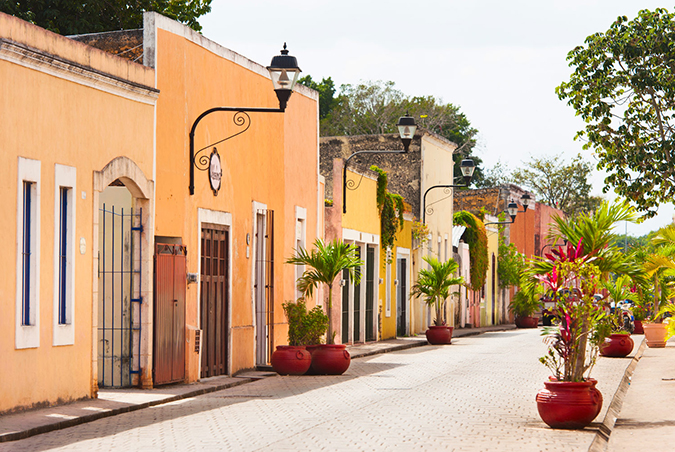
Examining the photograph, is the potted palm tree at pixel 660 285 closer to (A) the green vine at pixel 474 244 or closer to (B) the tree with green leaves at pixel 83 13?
(A) the green vine at pixel 474 244

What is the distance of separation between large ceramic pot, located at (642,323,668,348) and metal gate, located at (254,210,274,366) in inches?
542

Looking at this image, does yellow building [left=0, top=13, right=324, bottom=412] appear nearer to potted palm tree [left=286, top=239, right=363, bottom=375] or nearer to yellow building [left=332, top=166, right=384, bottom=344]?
potted palm tree [left=286, top=239, right=363, bottom=375]

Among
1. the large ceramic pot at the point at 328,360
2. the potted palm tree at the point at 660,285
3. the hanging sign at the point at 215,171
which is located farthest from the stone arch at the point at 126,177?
the potted palm tree at the point at 660,285

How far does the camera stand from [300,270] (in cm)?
2119

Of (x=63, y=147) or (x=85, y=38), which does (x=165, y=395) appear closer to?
(x=63, y=147)

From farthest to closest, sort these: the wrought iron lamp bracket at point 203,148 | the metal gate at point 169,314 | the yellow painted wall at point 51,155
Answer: the wrought iron lamp bracket at point 203,148, the metal gate at point 169,314, the yellow painted wall at point 51,155

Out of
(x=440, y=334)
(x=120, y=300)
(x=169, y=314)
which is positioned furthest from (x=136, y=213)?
(x=440, y=334)

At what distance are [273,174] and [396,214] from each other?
11.4 m

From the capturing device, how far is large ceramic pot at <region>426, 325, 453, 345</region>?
27.7 m

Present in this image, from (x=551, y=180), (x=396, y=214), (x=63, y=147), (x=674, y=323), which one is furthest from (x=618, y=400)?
(x=551, y=180)

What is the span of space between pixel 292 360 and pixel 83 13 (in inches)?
514

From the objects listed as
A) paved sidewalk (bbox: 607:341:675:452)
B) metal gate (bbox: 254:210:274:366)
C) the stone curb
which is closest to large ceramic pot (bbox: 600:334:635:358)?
paved sidewalk (bbox: 607:341:675:452)

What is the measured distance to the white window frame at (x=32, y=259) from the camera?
11070 millimetres

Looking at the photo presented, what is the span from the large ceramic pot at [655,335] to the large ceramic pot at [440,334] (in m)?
5.84
